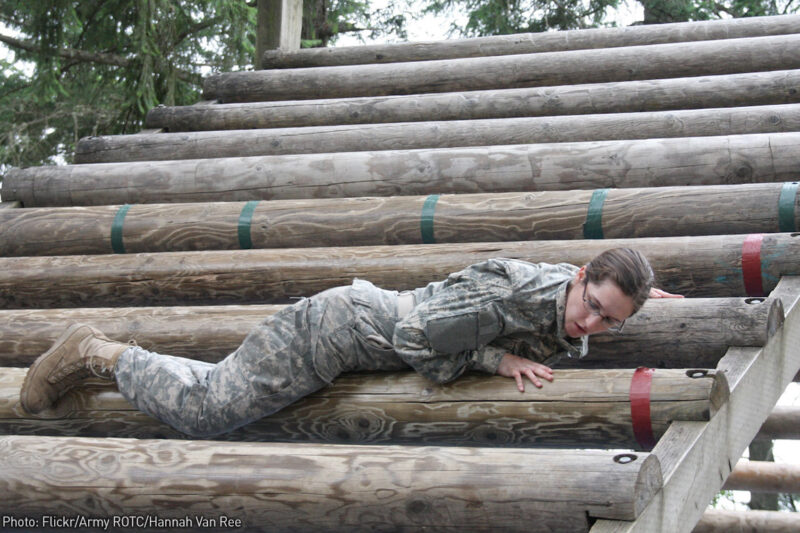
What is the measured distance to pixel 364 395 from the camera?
3.40 meters

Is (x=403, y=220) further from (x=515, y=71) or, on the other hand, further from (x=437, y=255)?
(x=515, y=71)

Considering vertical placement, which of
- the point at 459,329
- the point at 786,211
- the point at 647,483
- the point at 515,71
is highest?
the point at 515,71

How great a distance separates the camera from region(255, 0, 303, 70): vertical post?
8352mm

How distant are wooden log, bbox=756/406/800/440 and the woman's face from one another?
4.37 metres

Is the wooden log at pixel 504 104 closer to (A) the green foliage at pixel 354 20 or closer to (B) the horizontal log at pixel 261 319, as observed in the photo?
(B) the horizontal log at pixel 261 319

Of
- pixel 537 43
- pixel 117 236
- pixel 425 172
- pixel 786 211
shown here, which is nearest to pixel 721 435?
pixel 786 211

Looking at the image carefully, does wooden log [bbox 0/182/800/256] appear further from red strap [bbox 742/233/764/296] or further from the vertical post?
the vertical post

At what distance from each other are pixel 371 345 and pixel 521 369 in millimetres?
532

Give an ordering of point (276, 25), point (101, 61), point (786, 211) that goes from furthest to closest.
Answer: point (101, 61) < point (276, 25) < point (786, 211)

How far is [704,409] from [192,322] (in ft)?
7.10

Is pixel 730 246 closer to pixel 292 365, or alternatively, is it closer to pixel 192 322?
pixel 292 365

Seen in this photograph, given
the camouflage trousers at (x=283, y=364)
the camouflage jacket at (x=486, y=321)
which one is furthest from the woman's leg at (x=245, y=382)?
the camouflage jacket at (x=486, y=321)

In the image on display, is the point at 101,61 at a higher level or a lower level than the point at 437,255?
higher

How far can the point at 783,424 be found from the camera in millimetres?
6938
